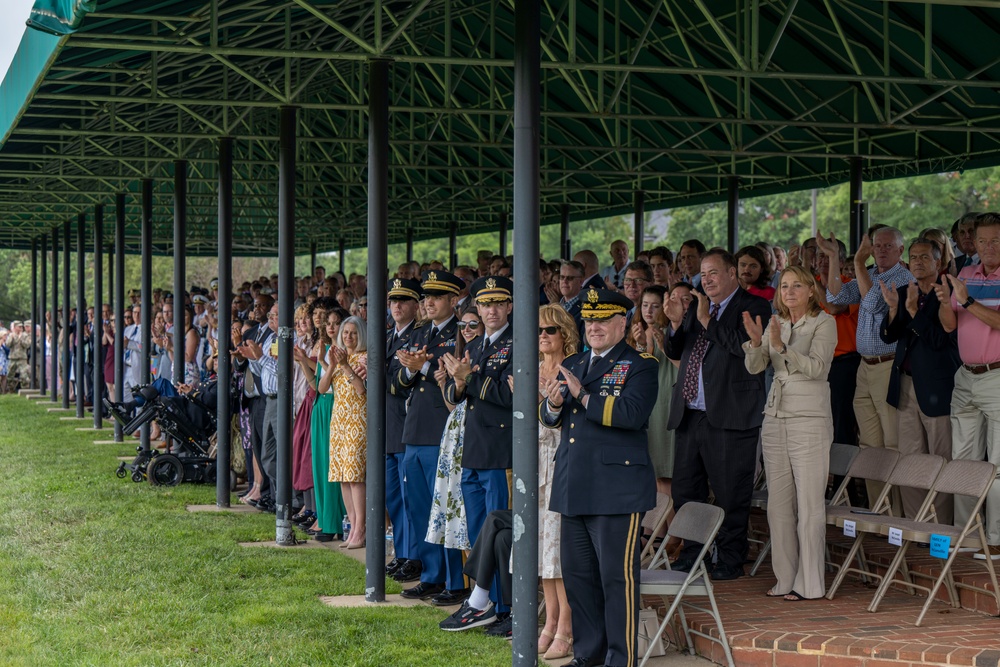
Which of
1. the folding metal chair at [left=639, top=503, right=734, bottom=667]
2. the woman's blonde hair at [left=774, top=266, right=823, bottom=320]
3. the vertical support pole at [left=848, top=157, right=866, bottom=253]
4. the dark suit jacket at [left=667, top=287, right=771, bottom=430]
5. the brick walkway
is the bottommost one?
the brick walkway

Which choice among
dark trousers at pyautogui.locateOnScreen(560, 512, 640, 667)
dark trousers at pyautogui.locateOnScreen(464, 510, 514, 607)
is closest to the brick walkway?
dark trousers at pyautogui.locateOnScreen(560, 512, 640, 667)

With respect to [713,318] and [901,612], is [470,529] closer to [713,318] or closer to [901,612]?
[713,318]

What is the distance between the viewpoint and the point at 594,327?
6188mm

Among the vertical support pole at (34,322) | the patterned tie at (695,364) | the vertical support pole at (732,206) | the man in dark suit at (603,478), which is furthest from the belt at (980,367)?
the vertical support pole at (34,322)

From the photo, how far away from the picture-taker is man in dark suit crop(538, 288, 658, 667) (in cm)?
597

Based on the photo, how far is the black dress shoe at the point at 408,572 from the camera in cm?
853

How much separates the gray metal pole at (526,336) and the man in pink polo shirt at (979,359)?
292cm

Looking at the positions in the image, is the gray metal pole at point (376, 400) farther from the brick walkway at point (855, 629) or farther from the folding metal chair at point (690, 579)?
the folding metal chair at point (690, 579)

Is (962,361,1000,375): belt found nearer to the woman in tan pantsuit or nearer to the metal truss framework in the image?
the woman in tan pantsuit

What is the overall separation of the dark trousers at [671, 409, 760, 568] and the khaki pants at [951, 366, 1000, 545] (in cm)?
129

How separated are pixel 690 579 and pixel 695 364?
1950 mm

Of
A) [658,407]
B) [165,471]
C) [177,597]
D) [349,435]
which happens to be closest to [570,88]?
[165,471]

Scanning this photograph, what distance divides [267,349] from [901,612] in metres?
6.00

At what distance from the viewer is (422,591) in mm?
8078
